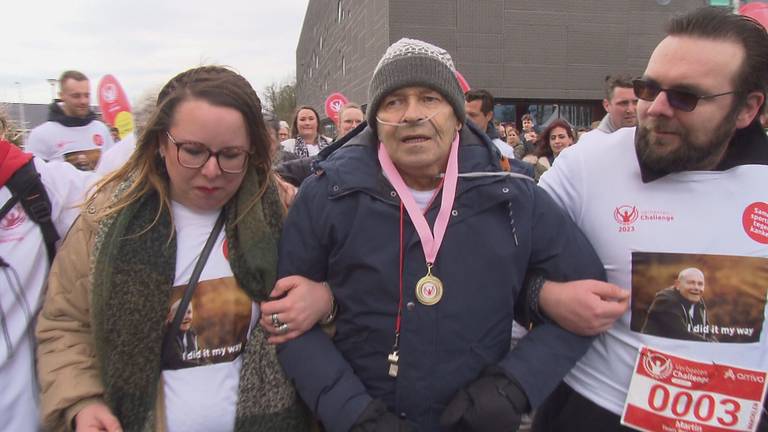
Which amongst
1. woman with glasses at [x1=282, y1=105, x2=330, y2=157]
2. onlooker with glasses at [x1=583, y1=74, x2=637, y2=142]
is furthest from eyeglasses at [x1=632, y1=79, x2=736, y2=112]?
woman with glasses at [x1=282, y1=105, x2=330, y2=157]

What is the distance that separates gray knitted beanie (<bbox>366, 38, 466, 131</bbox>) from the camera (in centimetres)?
175

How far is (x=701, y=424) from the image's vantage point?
1724mm

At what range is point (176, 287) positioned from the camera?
1.77 metres

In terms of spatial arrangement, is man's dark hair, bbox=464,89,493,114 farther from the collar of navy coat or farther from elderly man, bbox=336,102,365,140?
the collar of navy coat

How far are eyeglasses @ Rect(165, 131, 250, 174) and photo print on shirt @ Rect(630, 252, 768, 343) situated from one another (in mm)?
1397

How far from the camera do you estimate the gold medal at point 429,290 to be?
1707 millimetres

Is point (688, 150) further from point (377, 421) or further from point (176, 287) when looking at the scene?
point (176, 287)

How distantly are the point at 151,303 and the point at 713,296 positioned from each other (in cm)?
173

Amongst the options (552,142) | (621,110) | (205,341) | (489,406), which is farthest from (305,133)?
(489,406)

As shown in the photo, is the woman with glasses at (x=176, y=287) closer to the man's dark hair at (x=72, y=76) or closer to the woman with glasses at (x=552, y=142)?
the man's dark hair at (x=72, y=76)

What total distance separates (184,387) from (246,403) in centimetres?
20

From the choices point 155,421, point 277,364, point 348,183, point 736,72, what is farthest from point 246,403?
point 736,72

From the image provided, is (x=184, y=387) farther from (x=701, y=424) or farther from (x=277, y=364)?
(x=701, y=424)

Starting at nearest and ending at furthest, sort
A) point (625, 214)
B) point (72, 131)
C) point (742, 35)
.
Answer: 1. point (742, 35)
2. point (625, 214)
3. point (72, 131)
